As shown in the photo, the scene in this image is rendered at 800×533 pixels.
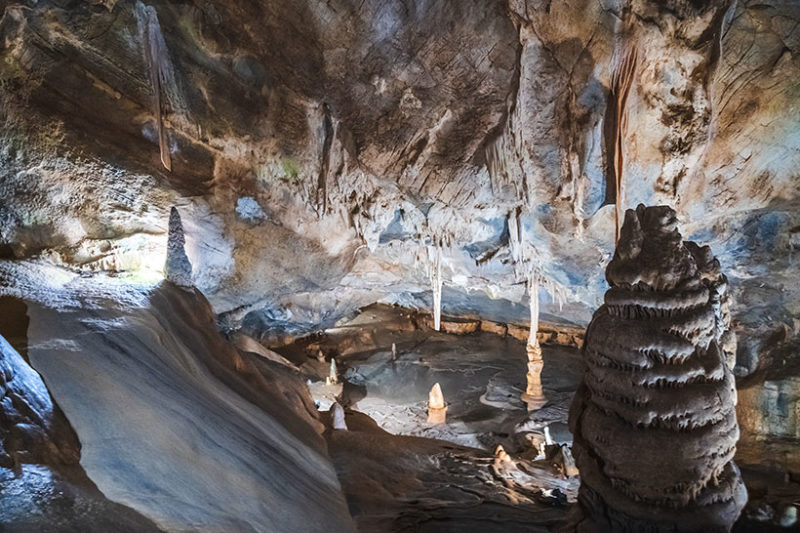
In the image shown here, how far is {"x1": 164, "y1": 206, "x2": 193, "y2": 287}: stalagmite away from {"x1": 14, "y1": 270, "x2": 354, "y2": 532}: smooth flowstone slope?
44.7 inches

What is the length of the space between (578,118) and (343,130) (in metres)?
3.59

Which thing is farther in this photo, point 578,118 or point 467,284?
point 467,284

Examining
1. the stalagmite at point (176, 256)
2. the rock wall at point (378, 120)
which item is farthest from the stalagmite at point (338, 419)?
the rock wall at point (378, 120)

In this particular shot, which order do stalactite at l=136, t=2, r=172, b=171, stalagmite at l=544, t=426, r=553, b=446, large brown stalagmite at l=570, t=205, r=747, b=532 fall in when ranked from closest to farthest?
large brown stalagmite at l=570, t=205, r=747, b=532 < stalactite at l=136, t=2, r=172, b=171 < stalagmite at l=544, t=426, r=553, b=446

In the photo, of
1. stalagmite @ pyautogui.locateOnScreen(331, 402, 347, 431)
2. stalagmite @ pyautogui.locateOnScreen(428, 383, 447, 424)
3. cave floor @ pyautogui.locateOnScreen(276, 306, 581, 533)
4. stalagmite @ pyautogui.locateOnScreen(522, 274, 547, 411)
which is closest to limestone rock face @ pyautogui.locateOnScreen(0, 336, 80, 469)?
cave floor @ pyautogui.locateOnScreen(276, 306, 581, 533)

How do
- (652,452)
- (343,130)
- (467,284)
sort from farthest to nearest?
(467,284) < (343,130) < (652,452)

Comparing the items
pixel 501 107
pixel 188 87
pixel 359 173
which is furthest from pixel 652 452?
pixel 188 87

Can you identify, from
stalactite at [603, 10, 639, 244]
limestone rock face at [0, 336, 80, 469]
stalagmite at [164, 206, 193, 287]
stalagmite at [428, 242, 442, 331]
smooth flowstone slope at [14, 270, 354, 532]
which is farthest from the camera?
stalagmite at [428, 242, 442, 331]

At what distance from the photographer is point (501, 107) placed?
701 cm

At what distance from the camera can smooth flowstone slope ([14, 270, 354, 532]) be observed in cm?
317

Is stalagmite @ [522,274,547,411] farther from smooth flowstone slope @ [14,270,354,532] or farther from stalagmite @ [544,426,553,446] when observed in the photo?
smooth flowstone slope @ [14,270,354,532]

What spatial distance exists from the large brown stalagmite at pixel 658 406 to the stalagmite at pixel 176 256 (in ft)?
19.0

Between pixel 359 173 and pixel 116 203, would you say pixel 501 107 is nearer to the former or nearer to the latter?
pixel 359 173

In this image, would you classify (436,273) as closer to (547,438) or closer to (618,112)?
(547,438)
